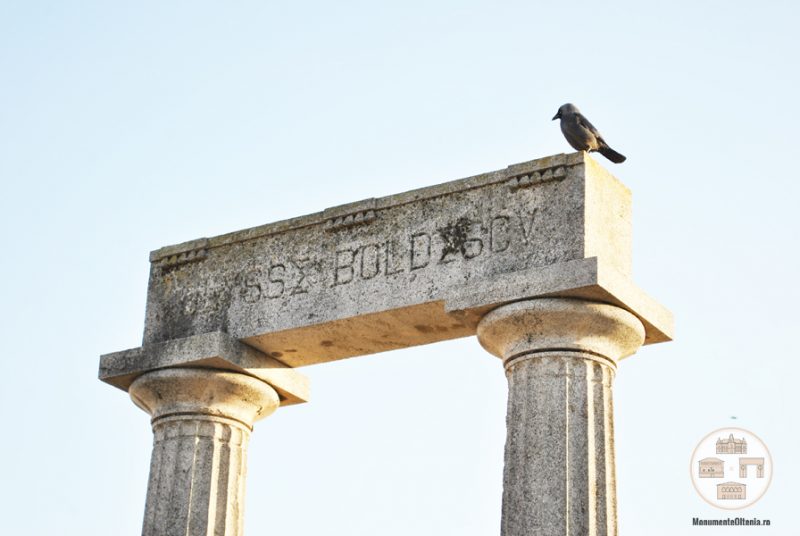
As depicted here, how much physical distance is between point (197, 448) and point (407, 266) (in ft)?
11.6

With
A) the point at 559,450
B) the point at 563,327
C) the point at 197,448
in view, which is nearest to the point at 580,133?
the point at 563,327

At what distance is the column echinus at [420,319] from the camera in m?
16.7

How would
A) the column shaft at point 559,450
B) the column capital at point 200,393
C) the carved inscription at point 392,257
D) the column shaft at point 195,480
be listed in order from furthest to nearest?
the column capital at point 200,393 < the column shaft at point 195,480 < the carved inscription at point 392,257 < the column shaft at point 559,450

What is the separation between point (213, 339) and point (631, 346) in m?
5.05

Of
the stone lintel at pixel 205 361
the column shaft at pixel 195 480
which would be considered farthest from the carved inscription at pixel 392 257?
the column shaft at pixel 195 480

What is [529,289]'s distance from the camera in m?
17.1

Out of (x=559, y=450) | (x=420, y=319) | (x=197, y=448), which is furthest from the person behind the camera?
(x=197, y=448)

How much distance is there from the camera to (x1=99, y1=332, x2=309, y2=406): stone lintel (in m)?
19.4

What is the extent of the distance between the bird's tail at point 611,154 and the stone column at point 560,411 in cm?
208

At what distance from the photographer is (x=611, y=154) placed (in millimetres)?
18391

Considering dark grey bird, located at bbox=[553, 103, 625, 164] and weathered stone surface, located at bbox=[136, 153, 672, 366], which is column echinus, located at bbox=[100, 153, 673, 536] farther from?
dark grey bird, located at bbox=[553, 103, 625, 164]

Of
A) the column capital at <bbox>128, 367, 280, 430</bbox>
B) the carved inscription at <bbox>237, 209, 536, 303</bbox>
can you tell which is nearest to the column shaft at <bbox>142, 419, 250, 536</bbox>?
the column capital at <bbox>128, 367, 280, 430</bbox>

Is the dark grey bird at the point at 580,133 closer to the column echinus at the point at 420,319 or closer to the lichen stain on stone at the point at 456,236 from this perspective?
the column echinus at the point at 420,319

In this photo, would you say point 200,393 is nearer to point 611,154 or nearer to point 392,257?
point 392,257
